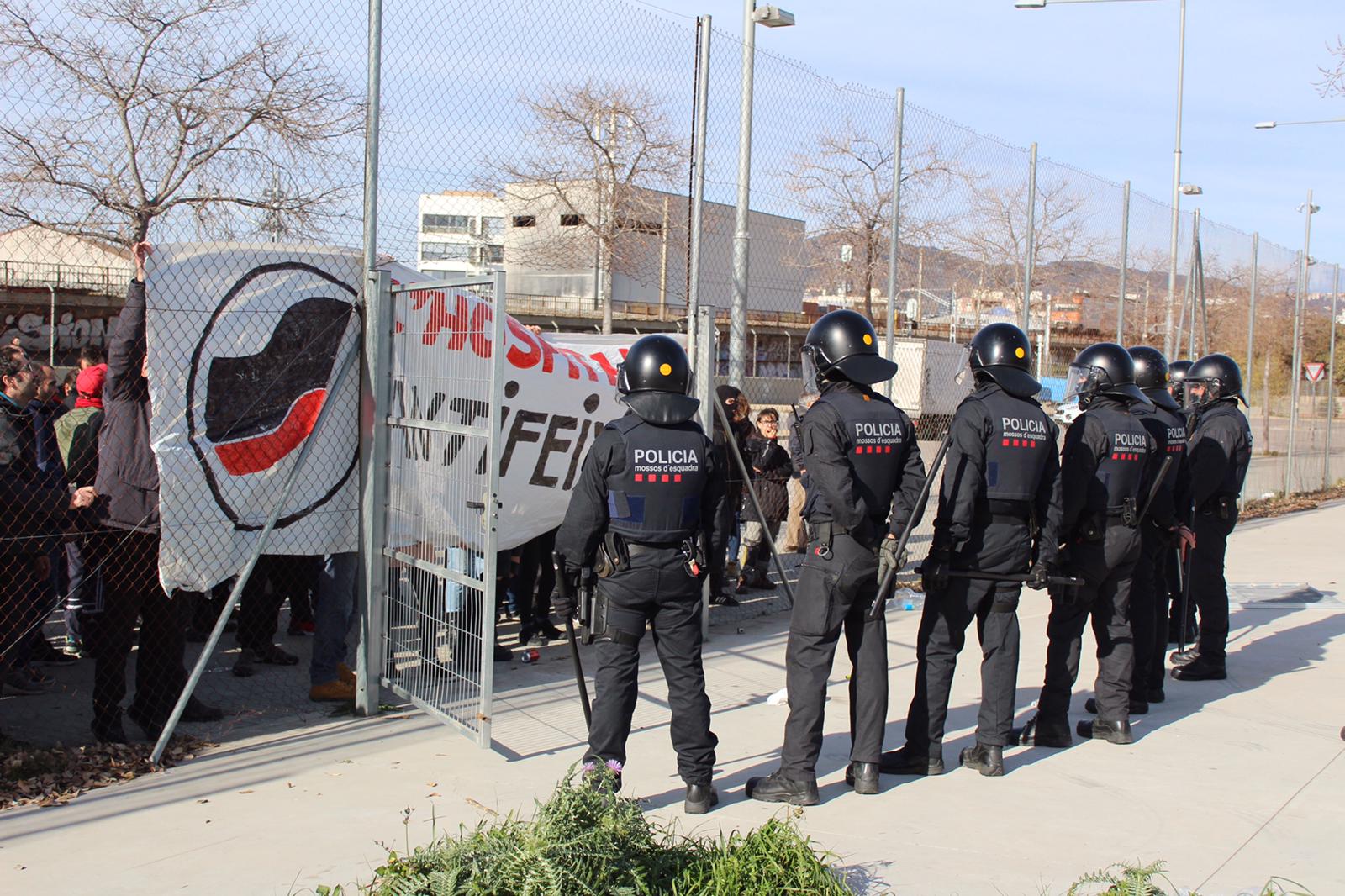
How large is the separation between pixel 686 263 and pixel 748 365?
6.49 feet

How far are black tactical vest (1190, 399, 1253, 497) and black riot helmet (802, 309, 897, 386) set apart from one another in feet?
11.3

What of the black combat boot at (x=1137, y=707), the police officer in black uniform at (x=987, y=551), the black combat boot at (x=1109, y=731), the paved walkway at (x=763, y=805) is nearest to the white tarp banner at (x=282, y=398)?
the paved walkway at (x=763, y=805)

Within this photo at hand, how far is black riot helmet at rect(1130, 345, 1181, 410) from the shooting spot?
6855mm

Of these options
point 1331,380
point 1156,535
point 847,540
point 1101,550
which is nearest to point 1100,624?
point 1101,550

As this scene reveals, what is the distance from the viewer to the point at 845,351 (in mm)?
5121

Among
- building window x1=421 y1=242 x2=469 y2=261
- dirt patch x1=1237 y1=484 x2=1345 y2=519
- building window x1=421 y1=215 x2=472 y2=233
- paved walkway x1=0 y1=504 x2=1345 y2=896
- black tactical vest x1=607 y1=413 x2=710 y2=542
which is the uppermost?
building window x1=421 y1=215 x2=472 y2=233

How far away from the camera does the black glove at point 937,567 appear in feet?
17.3

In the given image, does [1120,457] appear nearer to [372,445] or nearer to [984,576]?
[984,576]

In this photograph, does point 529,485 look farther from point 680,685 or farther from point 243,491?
point 680,685

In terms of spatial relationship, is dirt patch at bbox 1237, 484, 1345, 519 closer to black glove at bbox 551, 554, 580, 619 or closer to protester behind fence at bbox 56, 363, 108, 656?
black glove at bbox 551, 554, 580, 619

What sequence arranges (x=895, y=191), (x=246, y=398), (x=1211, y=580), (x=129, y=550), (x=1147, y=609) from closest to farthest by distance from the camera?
(x=129, y=550) → (x=246, y=398) → (x=1147, y=609) → (x=1211, y=580) → (x=895, y=191)

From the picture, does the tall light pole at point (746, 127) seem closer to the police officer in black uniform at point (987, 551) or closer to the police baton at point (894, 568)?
the police officer in black uniform at point (987, 551)

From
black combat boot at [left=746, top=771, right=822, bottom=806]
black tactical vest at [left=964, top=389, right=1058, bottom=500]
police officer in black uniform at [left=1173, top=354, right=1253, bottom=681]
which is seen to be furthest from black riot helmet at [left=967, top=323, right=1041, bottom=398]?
police officer in black uniform at [left=1173, top=354, right=1253, bottom=681]

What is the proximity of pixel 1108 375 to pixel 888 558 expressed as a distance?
200 cm
